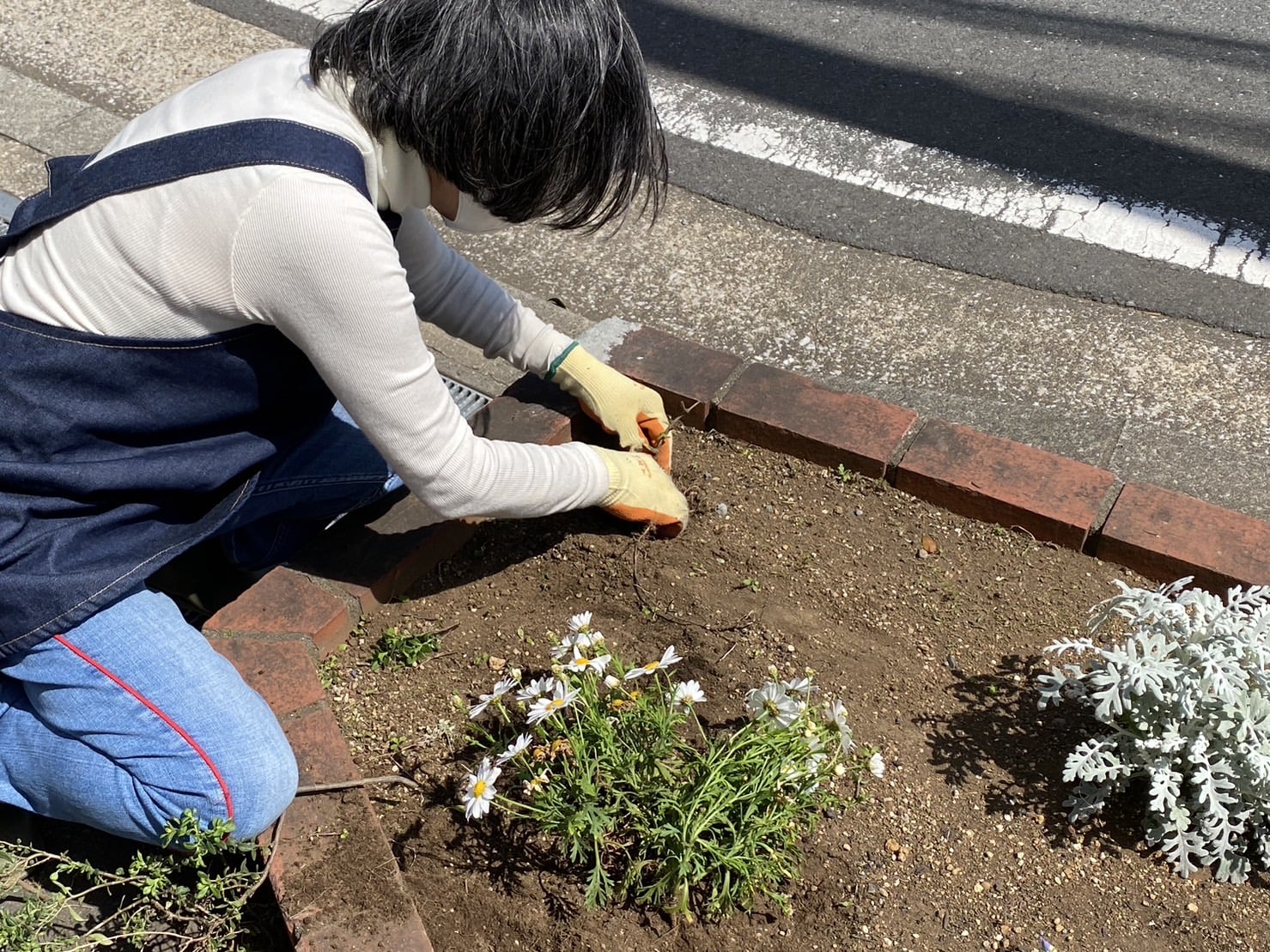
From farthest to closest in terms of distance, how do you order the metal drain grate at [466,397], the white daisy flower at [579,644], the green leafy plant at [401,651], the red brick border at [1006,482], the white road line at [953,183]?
the white road line at [953,183] → the metal drain grate at [466,397] → the red brick border at [1006,482] → the green leafy plant at [401,651] → the white daisy flower at [579,644]

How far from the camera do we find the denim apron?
1657 mm

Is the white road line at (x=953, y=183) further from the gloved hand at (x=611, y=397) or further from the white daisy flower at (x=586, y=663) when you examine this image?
the white daisy flower at (x=586, y=663)

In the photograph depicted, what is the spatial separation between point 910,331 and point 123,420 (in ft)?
6.68

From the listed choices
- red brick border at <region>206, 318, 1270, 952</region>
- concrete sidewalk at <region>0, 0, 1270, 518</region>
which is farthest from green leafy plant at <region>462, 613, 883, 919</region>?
concrete sidewalk at <region>0, 0, 1270, 518</region>

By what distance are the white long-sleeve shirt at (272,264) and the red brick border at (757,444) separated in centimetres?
39

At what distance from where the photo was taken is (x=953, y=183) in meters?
3.67

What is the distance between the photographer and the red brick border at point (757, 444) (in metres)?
1.96

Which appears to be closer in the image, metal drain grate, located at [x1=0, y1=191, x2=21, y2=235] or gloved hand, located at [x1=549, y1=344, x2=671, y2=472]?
gloved hand, located at [x1=549, y1=344, x2=671, y2=472]

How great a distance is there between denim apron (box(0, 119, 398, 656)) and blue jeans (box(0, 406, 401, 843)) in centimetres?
6

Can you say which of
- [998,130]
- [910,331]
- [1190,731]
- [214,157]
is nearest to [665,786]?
[1190,731]

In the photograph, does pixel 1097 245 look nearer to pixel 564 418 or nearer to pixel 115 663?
pixel 564 418

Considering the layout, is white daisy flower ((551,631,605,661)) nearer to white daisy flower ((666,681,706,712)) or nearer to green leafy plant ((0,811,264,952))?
white daisy flower ((666,681,706,712))

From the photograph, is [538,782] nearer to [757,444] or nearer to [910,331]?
[757,444]

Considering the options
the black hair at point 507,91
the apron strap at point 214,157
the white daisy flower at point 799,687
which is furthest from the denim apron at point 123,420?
the white daisy flower at point 799,687
